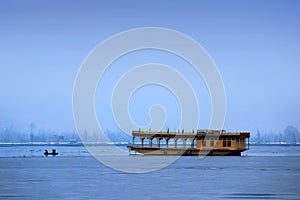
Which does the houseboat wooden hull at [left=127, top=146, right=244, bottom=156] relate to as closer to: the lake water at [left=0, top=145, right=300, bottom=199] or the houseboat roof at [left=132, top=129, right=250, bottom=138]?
the houseboat roof at [left=132, top=129, right=250, bottom=138]

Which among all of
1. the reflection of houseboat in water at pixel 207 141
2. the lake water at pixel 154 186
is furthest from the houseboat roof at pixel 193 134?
the lake water at pixel 154 186

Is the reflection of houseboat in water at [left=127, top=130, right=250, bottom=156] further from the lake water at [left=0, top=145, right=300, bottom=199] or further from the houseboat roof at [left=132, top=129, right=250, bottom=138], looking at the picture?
the lake water at [left=0, top=145, right=300, bottom=199]

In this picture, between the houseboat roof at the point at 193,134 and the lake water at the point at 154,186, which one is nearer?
the lake water at the point at 154,186

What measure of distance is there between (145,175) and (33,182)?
15.8 meters

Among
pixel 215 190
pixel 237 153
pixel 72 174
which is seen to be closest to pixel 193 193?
pixel 215 190

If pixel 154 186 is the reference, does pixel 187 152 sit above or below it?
above

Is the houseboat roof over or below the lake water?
over

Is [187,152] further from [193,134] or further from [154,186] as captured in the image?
[154,186]

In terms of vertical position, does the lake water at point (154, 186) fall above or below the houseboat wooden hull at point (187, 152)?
below

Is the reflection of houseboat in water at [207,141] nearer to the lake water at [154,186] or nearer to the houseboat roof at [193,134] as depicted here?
the houseboat roof at [193,134]

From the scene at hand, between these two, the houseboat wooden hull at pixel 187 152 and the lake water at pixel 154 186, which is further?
the houseboat wooden hull at pixel 187 152

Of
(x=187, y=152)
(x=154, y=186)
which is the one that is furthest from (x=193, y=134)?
(x=154, y=186)

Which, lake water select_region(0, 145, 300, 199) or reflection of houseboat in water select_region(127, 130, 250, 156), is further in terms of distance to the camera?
reflection of houseboat in water select_region(127, 130, 250, 156)

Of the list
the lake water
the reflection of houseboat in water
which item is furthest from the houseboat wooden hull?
the lake water
